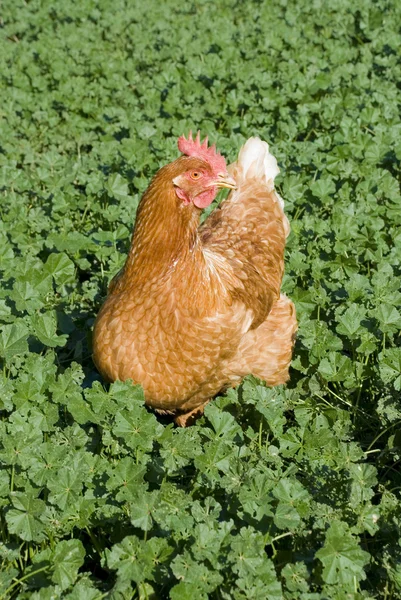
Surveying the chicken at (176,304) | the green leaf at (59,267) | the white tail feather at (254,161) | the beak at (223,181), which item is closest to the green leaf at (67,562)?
the chicken at (176,304)

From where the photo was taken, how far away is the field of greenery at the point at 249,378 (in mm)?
2959

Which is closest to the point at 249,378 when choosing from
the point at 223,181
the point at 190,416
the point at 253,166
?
the point at 190,416

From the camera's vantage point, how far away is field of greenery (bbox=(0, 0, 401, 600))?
9.71 feet

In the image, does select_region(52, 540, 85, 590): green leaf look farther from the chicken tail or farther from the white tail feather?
the white tail feather

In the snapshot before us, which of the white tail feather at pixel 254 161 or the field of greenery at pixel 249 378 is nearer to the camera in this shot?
the field of greenery at pixel 249 378

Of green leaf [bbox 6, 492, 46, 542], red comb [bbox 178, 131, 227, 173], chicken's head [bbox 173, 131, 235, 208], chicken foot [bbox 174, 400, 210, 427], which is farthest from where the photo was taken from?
chicken foot [bbox 174, 400, 210, 427]

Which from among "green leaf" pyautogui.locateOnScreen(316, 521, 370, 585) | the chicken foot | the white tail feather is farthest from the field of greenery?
the white tail feather

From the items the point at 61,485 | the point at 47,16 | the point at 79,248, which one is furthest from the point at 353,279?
the point at 47,16

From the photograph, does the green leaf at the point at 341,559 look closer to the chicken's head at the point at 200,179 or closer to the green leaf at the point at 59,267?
the chicken's head at the point at 200,179

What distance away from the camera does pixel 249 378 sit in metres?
3.83

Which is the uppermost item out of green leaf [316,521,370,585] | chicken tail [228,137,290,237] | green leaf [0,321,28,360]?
chicken tail [228,137,290,237]

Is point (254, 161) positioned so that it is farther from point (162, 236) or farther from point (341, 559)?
point (341, 559)

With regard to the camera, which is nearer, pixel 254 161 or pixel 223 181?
pixel 223 181

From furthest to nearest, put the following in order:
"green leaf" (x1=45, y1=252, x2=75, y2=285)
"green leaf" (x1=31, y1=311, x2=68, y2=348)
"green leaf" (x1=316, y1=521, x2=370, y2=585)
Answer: "green leaf" (x1=45, y1=252, x2=75, y2=285), "green leaf" (x1=31, y1=311, x2=68, y2=348), "green leaf" (x1=316, y1=521, x2=370, y2=585)
